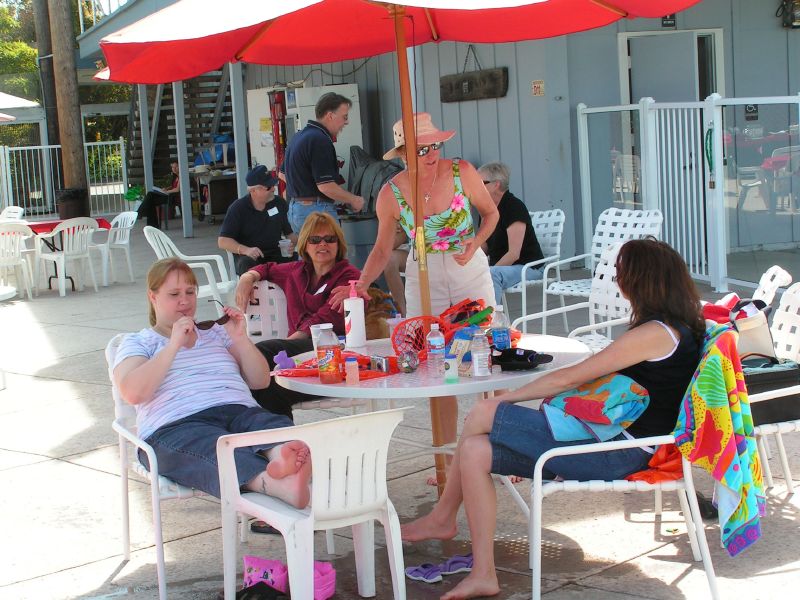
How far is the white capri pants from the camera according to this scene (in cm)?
498

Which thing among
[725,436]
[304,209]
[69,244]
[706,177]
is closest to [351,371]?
[725,436]

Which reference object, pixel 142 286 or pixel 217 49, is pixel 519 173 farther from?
pixel 217 49

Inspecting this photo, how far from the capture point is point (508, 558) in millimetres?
3916

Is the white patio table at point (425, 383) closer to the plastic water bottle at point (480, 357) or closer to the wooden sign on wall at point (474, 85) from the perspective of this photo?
the plastic water bottle at point (480, 357)

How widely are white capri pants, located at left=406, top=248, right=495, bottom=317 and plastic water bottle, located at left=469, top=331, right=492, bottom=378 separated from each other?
126 centimetres

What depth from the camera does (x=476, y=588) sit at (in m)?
3.48

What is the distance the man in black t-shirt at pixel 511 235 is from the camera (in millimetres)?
7273

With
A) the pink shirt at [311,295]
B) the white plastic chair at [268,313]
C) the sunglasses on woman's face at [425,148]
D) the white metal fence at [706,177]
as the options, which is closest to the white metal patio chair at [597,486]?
the sunglasses on woman's face at [425,148]

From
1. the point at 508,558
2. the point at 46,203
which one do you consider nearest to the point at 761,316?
the point at 508,558

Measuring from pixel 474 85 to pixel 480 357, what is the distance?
26.0 ft

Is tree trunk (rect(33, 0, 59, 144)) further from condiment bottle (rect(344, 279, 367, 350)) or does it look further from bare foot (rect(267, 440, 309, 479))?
bare foot (rect(267, 440, 309, 479))

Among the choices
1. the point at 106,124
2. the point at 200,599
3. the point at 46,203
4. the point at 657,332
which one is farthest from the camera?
the point at 106,124

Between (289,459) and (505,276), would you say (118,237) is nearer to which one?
(505,276)

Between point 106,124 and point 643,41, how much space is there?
85.8 ft
